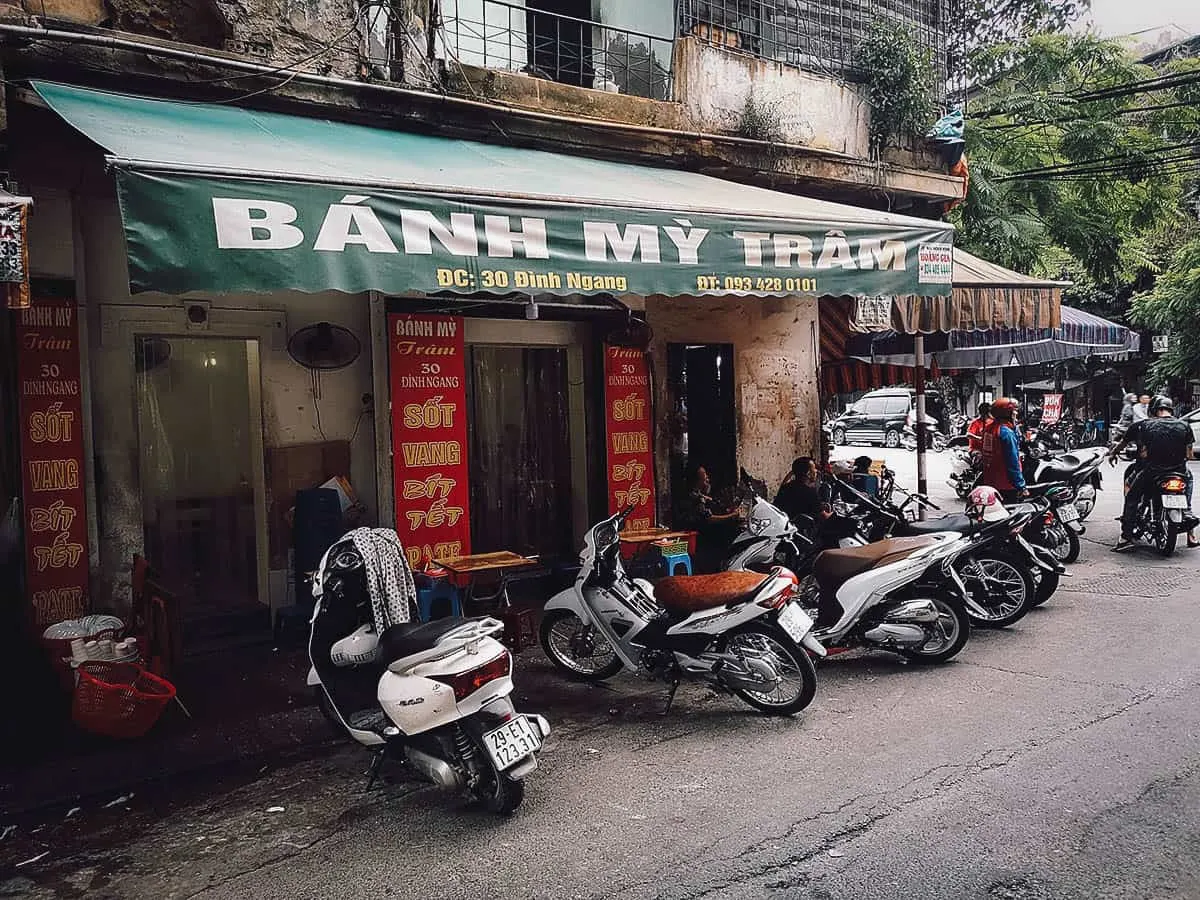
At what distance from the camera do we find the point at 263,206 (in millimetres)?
4609

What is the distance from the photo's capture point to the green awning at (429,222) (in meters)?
4.47

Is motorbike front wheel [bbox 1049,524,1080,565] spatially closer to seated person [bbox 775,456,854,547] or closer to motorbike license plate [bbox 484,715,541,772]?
seated person [bbox 775,456,854,547]

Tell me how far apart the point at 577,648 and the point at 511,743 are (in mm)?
2067

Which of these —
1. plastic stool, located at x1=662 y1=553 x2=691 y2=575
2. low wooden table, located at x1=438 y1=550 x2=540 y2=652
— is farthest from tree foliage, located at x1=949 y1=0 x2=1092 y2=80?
low wooden table, located at x1=438 y1=550 x2=540 y2=652

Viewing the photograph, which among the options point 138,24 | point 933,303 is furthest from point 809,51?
point 138,24

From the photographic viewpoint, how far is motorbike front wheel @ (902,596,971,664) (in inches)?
240

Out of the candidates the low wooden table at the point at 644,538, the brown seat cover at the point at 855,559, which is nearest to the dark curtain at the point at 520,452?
the low wooden table at the point at 644,538

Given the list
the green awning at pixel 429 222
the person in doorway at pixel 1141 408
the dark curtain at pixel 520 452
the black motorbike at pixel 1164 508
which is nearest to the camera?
the green awning at pixel 429 222

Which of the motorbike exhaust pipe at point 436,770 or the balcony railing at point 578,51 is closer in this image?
the motorbike exhaust pipe at point 436,770

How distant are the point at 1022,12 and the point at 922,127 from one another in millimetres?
6543

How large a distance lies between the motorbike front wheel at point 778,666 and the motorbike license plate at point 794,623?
4 cm

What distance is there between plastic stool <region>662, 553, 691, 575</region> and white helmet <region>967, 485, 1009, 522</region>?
234 cm

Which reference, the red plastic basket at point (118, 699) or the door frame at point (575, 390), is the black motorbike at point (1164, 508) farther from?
the red plastic basket at point (118, 699)

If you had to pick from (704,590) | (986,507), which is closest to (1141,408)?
(986,507)
